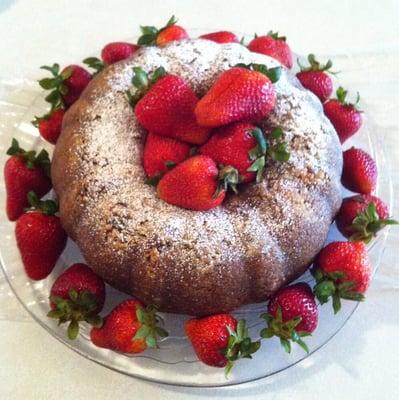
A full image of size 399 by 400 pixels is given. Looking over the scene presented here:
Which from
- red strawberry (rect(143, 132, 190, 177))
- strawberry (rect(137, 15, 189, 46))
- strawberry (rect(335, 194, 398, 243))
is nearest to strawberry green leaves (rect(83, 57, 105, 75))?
Answer: strawberry (rect(137, 15, 189, 46))

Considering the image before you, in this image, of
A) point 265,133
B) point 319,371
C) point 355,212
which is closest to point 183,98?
point 265,133

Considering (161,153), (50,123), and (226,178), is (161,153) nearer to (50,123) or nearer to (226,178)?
(226,178)

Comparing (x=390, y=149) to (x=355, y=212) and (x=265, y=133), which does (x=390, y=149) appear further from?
(x=265, y=133)

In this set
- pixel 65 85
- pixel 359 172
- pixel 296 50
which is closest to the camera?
pixel 359 172

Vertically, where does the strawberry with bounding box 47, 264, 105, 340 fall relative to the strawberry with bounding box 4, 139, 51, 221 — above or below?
below

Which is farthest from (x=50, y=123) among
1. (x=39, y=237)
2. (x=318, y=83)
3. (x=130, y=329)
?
(x=318, y=83)

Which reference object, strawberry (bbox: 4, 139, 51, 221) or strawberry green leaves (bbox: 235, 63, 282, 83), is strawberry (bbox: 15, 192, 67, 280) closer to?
strawberry (bbox: 4, 139, 51, 221)

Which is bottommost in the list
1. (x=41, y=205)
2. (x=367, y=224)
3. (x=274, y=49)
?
(x=367, y=224)

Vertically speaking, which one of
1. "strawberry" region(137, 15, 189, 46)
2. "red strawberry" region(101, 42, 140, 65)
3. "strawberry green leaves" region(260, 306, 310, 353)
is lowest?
"strawberry green leaves" region(260, 306, 310, 353)
